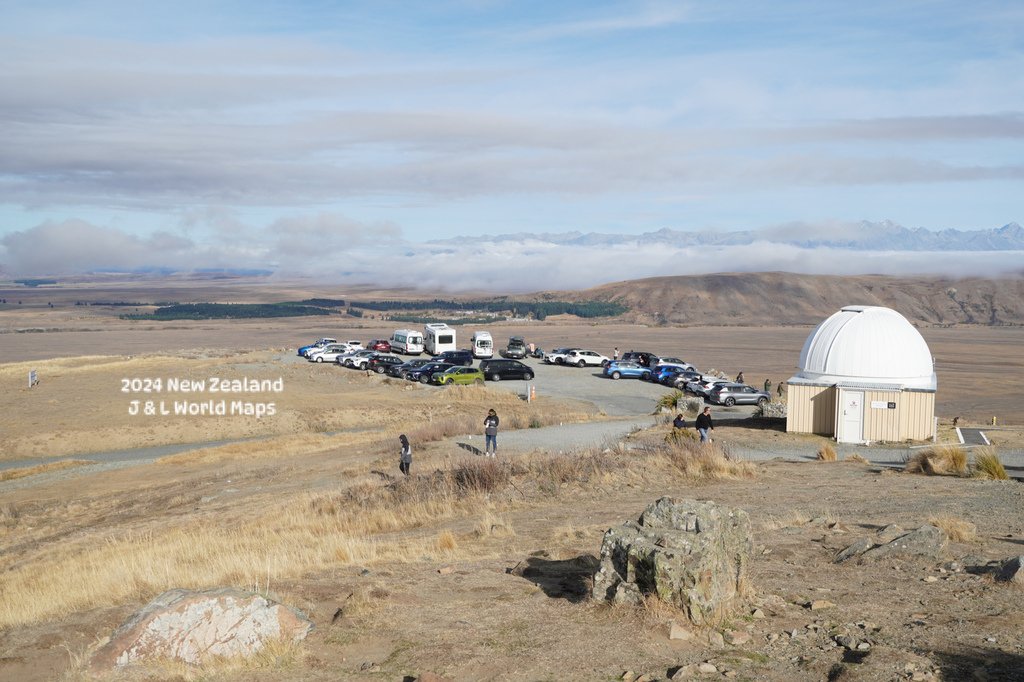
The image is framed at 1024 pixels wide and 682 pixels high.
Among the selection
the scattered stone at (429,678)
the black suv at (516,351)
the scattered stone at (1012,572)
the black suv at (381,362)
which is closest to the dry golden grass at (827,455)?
the scattered stone at (1012,572)

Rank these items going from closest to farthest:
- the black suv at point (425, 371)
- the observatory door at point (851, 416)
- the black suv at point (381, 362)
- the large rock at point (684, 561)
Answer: the large rock at point (684, 561), the observatory door at point (851, 416), the black suv at point (425, 371), the black suv at point (381, 362)

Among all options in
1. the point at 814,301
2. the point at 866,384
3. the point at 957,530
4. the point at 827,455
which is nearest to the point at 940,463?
the point at 827,455

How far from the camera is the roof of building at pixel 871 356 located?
97.9ft

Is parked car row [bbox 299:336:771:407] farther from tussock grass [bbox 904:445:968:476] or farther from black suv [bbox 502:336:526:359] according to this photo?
tussock grass [bbox 904:445:968:476]

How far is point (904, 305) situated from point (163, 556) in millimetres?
187004

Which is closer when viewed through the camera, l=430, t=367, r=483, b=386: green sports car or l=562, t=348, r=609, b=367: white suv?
l=430, t=367, r=483, b=386: green sports car

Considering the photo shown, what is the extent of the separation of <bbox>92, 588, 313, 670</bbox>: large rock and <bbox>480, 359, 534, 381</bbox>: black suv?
43.7 metres

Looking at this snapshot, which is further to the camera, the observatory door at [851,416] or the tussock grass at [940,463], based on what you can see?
the observatory door at [851,416]

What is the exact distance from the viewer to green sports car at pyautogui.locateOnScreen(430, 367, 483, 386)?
50031mm

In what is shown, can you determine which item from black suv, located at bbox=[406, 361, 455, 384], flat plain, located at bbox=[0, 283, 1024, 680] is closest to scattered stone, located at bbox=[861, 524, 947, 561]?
flat plain, located at bbox=[0, 283, 1024, 680]

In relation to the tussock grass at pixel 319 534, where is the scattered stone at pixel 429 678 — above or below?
above

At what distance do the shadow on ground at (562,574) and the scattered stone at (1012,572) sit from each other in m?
4.23

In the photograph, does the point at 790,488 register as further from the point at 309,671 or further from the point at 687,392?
the point at 687,392

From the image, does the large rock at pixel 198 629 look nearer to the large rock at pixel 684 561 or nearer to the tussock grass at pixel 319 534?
the tussock grass at pixel 319 534
